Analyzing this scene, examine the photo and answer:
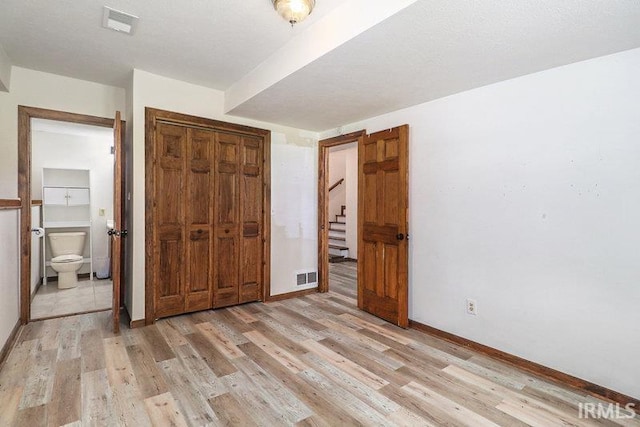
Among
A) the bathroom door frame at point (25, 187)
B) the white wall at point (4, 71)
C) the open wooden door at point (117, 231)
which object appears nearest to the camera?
the white wall at point (4, 71)

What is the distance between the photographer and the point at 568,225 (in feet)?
7.29

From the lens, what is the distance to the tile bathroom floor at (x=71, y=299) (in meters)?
3.51

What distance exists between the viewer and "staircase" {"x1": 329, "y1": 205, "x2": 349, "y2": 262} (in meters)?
7.00

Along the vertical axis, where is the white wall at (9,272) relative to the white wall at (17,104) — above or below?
below

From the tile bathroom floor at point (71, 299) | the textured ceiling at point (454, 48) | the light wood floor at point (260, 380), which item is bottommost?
the light wood floor at point (260, 380)

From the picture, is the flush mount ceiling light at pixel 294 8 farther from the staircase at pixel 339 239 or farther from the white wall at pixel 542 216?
the staircase at pixel 339 239

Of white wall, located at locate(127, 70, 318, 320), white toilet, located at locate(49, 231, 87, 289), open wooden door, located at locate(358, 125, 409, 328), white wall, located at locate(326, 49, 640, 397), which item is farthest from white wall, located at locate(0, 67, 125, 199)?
white wall, located at locate(326, 49, 640, 397)

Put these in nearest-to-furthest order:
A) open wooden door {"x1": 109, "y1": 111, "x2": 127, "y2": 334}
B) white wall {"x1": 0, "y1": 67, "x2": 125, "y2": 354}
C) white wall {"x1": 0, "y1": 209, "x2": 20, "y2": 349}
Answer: white wall {"x1": 0, "y1": 209, "x2": 20, "y2": 349} → white wall {"x1": 0, "y1": 67, "x2": 125, "y2": 354} → open wooden door {"x1": 109, "y1": 111, "x2": 127, "y2": 334}

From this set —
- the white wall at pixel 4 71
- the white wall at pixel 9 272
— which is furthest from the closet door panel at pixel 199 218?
the white wall at pixel 4 71

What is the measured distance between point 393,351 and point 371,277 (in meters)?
1.00

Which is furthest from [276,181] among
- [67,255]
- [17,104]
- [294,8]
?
[67,255]

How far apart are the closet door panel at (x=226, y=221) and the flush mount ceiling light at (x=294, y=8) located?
1919mm

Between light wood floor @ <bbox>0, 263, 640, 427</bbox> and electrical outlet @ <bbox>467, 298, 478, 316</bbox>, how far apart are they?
1.09 ft

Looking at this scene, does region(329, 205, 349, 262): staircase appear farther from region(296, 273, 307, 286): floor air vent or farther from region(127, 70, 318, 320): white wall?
region(127, 70, 318, 320): white wall
